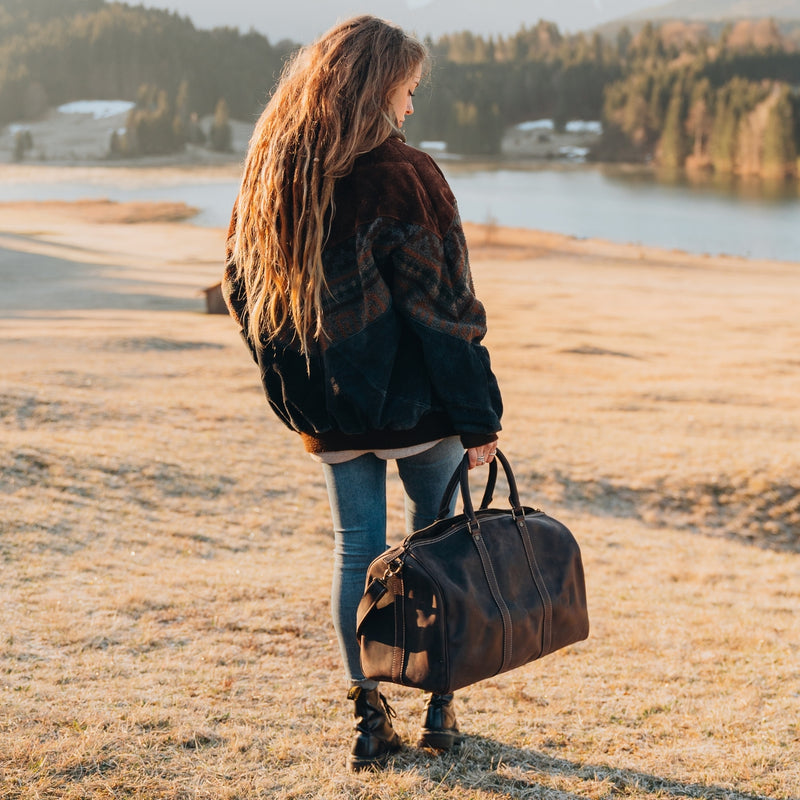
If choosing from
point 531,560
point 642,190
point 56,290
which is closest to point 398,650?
point 531,560

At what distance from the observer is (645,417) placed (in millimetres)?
8727

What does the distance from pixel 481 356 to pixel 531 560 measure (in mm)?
510

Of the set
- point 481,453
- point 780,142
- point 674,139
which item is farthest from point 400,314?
point 674,139

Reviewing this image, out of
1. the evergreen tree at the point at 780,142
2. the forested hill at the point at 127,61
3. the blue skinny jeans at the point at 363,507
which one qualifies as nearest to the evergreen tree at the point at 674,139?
the evergreen tree at the point at 780,142

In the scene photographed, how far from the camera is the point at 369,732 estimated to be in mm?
2385

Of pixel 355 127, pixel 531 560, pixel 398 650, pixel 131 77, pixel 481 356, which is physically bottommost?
pixel 398 650

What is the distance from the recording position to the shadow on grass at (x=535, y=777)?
2326mm

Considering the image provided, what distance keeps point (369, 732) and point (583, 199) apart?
5962 cm

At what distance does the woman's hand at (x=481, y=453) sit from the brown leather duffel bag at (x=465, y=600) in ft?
0.08

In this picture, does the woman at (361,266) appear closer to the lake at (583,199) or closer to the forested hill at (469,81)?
the lake at (583,199)

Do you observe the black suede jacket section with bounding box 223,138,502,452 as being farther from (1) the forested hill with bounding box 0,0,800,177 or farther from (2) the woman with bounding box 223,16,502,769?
(1) the forested hill with bounding box 0,0,800,177

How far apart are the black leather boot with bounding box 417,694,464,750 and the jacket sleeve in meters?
0.81

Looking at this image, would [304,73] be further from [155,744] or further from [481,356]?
[155,744]

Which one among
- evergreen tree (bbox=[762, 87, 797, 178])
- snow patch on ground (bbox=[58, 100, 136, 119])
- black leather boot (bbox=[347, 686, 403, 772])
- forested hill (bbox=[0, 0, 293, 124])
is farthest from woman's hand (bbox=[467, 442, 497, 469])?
snow patch on ground (bbox=[58, 100, 136, 119])
